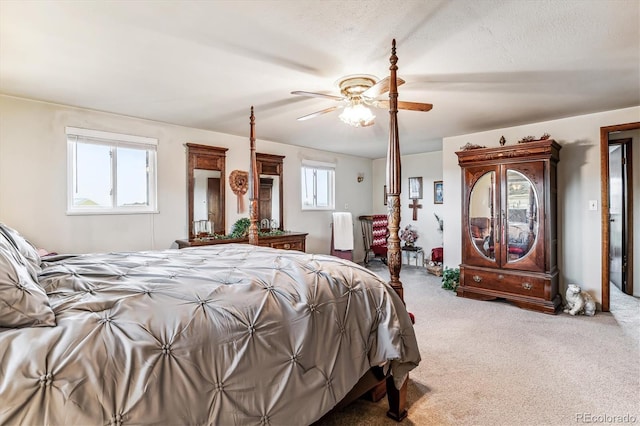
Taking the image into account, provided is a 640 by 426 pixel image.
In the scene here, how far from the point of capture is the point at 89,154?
3.58 metres

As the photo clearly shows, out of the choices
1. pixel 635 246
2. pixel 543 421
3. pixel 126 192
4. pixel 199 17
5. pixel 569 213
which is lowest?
pixel 543 421

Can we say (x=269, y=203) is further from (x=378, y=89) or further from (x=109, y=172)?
(x=378, y=89)

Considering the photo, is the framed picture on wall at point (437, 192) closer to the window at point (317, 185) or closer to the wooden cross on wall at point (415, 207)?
the wooden cross on wall at point (415, 207)

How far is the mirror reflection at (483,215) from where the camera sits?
412 centimetres

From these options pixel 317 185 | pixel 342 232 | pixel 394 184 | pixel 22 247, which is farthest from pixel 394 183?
pixel 317 185

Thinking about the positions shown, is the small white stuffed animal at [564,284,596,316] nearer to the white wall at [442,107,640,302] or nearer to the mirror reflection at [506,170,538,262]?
the white wall at [442,107,640,302]

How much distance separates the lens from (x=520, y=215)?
392cm

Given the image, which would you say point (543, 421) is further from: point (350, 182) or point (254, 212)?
point (350, 182)

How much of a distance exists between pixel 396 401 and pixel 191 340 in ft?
4.23

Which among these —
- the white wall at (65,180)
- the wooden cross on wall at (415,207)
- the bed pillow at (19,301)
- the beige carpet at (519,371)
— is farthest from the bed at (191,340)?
the wooden cross on wall at (415,207)

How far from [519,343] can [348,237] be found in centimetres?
339

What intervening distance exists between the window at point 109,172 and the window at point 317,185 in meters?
2.53

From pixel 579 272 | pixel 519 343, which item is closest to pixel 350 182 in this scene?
pixel 579 272

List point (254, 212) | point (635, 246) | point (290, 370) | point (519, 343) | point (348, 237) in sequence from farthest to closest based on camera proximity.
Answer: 1. point (348, 237)
2. point (635, 246)
3. point (254, 212)
4. point (519, 343)
5. point (290, 370)
